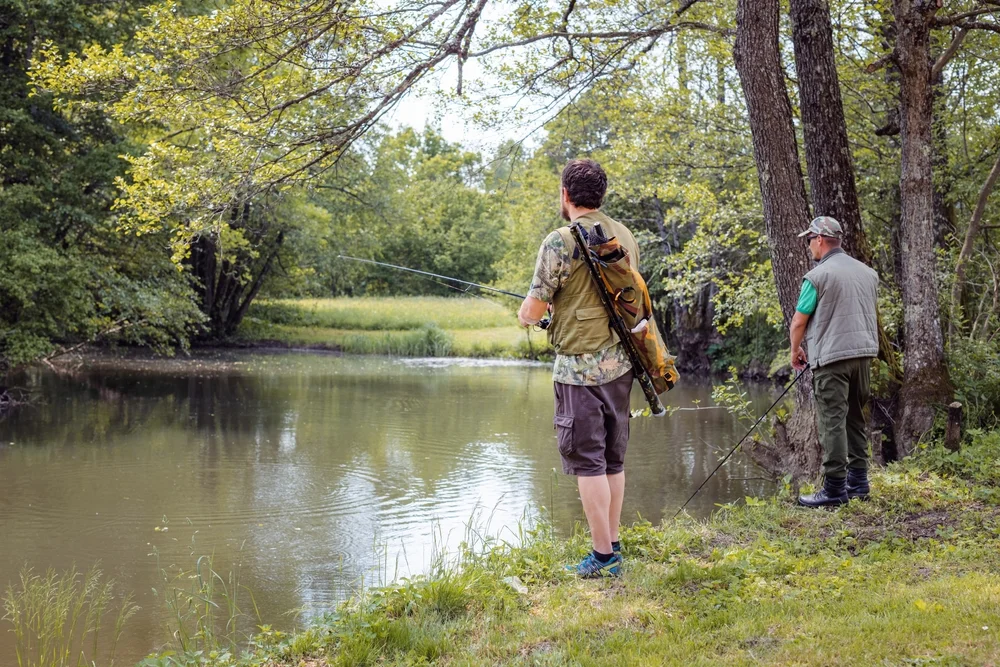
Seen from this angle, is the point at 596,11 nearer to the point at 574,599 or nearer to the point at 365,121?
the point at 365,121

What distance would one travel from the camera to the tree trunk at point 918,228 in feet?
21.4

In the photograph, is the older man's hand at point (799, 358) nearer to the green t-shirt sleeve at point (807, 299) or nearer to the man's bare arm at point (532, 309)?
the green t-shirt sleeve at point (807, 299)

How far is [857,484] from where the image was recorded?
5.25 m

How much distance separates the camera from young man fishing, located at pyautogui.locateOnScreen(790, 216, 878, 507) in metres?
4.85

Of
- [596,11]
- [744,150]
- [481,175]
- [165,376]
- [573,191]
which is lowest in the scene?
[165,376]

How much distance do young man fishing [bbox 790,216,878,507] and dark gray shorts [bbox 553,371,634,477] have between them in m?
1.61

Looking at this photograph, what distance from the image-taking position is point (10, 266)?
12734 millimetres

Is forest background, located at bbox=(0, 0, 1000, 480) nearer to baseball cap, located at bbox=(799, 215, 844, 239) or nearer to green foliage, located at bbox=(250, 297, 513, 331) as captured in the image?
baseball cap, located at bbox=(799, 215, 844, 239)

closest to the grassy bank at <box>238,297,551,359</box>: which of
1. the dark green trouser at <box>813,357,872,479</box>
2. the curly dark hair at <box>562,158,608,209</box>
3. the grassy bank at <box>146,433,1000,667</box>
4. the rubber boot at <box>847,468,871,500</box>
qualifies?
the rubber boot at <box>847,468,871,500</box>

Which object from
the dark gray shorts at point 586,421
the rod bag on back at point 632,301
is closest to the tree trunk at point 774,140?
the rod bag on back at point 632,301

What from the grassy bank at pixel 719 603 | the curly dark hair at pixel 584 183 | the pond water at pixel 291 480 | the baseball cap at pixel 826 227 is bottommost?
the pond water at pixel 291 480

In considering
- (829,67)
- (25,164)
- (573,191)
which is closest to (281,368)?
(25,164)

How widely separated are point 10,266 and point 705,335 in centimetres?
1559

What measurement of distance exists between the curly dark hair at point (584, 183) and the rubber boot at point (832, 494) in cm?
238
